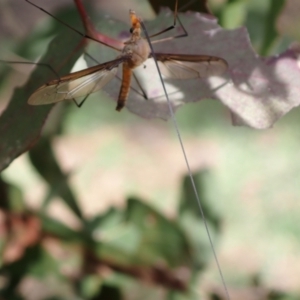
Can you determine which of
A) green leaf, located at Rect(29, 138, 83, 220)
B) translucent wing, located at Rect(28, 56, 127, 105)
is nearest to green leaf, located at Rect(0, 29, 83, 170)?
translucent wing, located at Rect(28, 56, 127, 105)

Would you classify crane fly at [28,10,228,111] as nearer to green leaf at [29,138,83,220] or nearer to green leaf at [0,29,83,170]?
green leaf at [0,29,83,170]

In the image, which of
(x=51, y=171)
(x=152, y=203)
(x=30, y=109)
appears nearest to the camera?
(x=30, y=109)

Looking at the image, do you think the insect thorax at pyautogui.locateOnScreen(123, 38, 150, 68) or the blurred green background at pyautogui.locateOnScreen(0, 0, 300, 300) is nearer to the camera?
the insect thorax at pyautogui.locateOnScreen(123, 38, 150, 68)

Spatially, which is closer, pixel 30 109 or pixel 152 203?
pixel 30 109

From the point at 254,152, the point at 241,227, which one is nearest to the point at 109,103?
the point at 254,152

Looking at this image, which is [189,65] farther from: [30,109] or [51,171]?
[51,171]

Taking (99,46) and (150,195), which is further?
(150,195)

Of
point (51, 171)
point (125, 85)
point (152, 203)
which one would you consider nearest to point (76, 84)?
point (125, 85)

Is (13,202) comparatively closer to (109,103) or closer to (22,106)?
(22,106)
